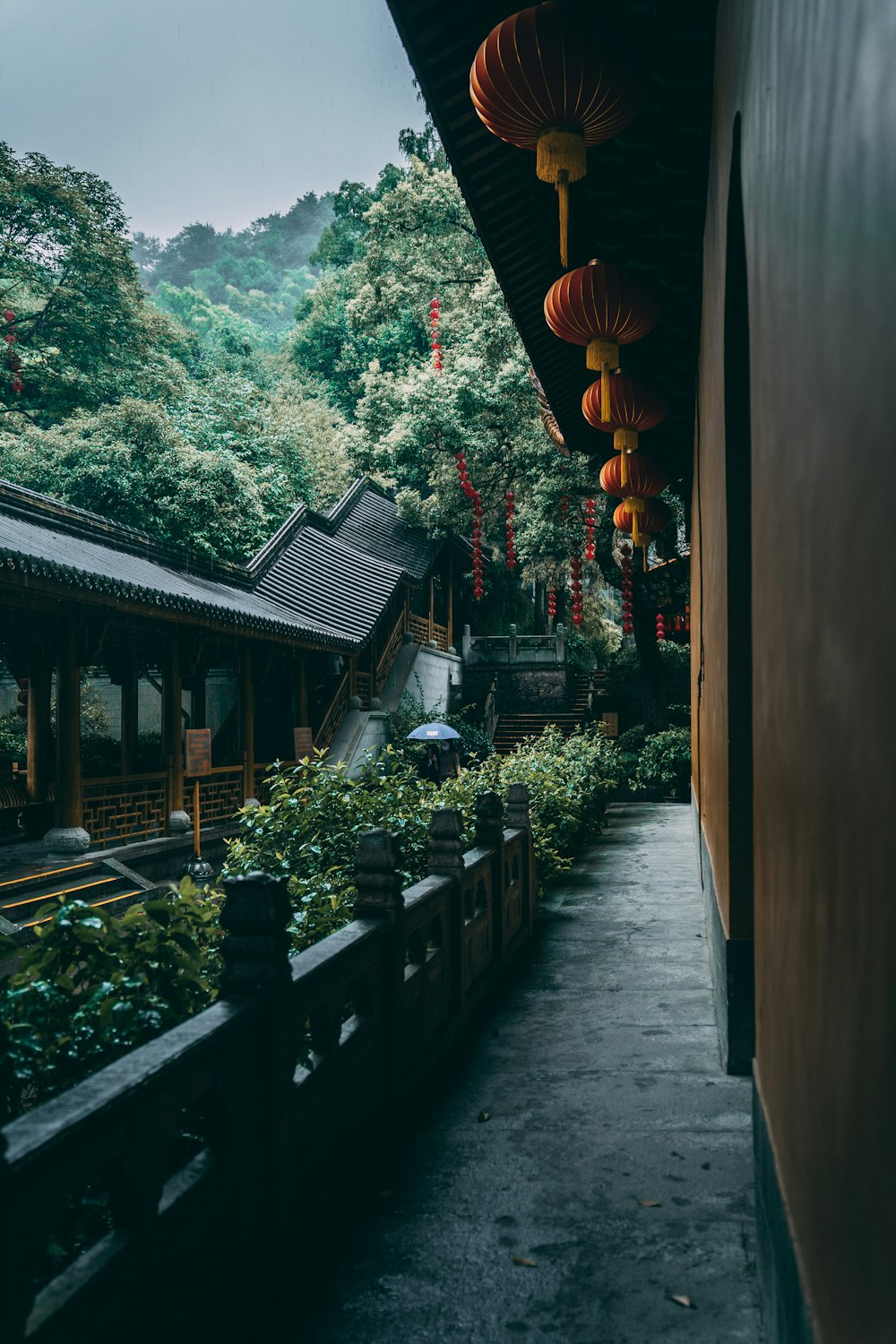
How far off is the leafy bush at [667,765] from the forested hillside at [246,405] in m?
3.79

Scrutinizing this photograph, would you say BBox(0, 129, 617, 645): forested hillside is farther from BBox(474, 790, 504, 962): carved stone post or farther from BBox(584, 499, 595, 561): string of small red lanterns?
BBox(474, 790, 504, 962): carved stone post

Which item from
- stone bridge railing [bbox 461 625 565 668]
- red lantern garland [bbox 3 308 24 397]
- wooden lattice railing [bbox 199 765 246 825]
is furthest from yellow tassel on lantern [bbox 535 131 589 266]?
stone bridge railing [bbox 461 625 565 668]

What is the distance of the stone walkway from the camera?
7.93ft

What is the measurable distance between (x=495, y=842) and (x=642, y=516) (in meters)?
4.13

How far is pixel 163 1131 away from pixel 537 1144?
193cm

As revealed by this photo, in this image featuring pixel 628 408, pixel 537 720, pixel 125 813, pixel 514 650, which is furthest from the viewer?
pixel 514 650

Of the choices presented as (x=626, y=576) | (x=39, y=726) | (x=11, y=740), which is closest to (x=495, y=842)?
(x=39, y=726)

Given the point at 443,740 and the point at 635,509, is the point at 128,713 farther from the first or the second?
the point at 635,509

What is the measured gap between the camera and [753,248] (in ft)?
7.32

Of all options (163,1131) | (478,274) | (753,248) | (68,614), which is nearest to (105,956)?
(163,1131)

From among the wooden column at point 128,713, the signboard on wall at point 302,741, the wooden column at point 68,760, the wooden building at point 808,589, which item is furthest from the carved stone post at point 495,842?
the wooden column at point 128,713

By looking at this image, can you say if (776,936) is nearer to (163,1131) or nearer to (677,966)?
(163,1131)

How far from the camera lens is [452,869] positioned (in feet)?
14.9

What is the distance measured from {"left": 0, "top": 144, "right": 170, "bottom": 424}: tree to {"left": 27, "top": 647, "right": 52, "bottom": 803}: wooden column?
12.0 metres
